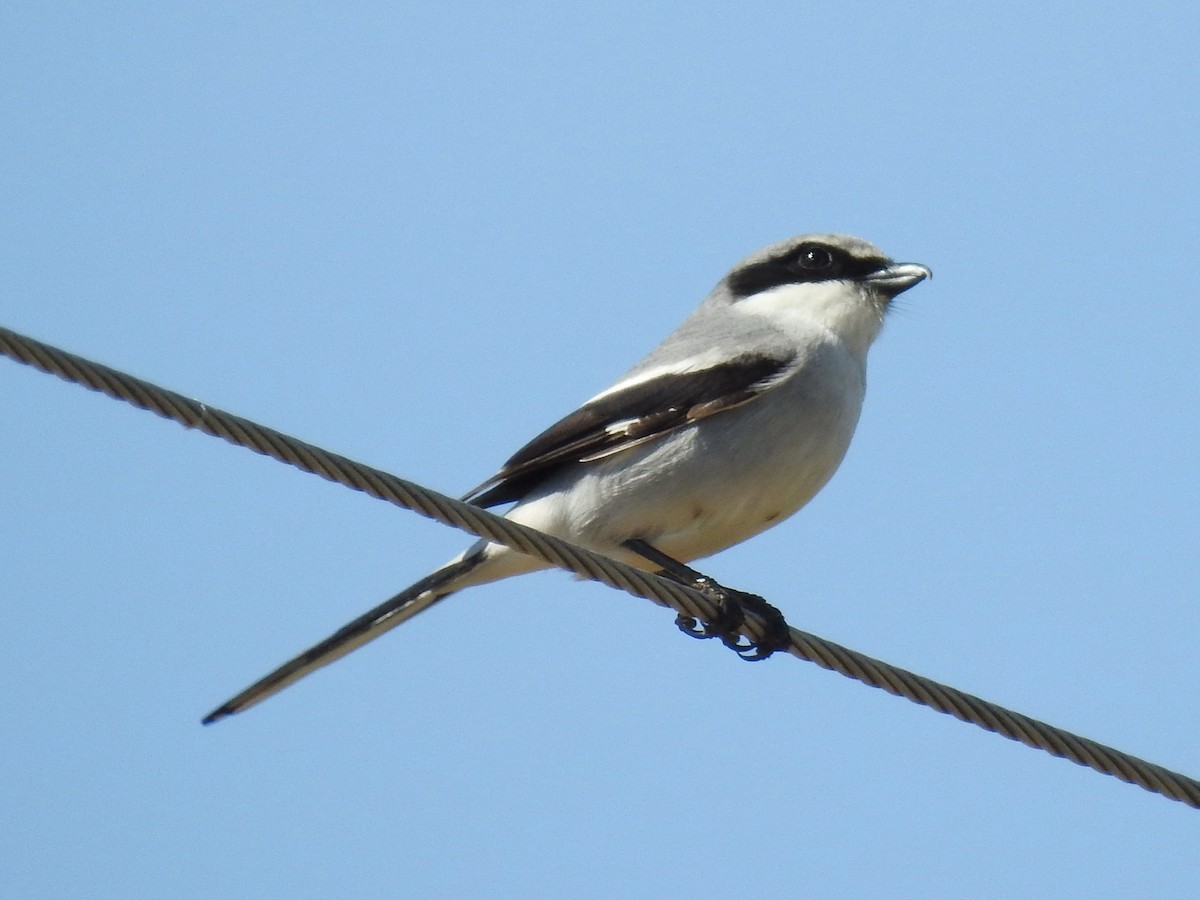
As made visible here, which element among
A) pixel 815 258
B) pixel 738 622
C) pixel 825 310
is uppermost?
pixel 815 258

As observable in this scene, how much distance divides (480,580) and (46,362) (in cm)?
296

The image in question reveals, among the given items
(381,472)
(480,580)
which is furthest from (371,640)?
(381,472)

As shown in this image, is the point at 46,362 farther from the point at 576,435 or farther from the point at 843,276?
the point at 843,276

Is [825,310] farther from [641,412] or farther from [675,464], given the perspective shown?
[675,464]

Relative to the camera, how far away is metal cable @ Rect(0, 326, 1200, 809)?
152 inches

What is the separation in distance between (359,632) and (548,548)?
5.71 ft

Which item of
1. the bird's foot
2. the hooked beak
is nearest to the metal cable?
the bird's foot

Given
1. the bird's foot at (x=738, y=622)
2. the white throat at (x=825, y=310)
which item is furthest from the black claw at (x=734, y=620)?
the white throat at (x=825, y=310)

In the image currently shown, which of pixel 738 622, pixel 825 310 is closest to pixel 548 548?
pixel 738 622

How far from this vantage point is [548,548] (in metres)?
4.67

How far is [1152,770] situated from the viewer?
179 inches

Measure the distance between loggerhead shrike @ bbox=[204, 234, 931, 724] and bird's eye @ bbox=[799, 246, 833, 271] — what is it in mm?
676

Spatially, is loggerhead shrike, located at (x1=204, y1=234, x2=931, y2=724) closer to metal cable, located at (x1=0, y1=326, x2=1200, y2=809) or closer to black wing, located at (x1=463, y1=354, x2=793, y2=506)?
black wing, located at (x1=463, y1=354, x2=793, y2=506)

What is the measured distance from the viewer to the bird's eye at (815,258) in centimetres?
749
